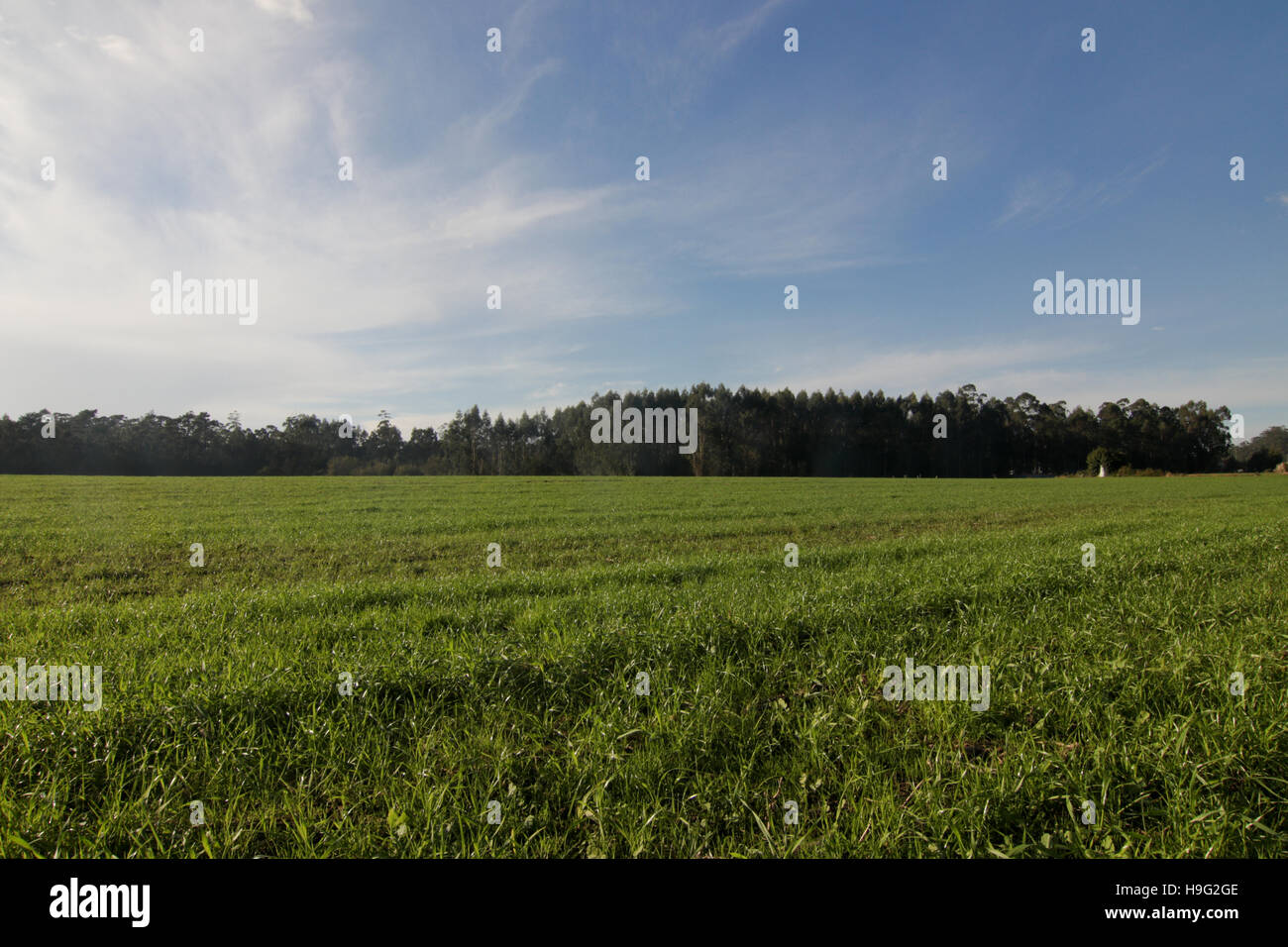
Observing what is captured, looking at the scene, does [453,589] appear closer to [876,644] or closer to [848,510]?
[876,644]

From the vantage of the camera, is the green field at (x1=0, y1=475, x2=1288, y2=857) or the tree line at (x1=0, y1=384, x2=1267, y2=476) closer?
the green field at (x1=0, y1=475, x2=1288, y2=857)

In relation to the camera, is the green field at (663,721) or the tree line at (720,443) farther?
the tree line at (720,443)

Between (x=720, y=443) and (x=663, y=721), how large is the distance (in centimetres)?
9584

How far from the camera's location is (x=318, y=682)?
4.08m

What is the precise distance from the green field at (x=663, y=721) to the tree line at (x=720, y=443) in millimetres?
83115

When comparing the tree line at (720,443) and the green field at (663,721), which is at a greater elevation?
the tree line at (720,443)

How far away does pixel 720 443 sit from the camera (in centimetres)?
9831

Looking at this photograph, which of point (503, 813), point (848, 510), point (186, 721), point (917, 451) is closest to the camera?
point (503, 813)

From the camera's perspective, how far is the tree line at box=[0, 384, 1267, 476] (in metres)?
84.6

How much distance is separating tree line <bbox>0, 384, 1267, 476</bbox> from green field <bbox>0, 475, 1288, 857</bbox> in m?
83.1

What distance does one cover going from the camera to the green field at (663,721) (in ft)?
9.11
